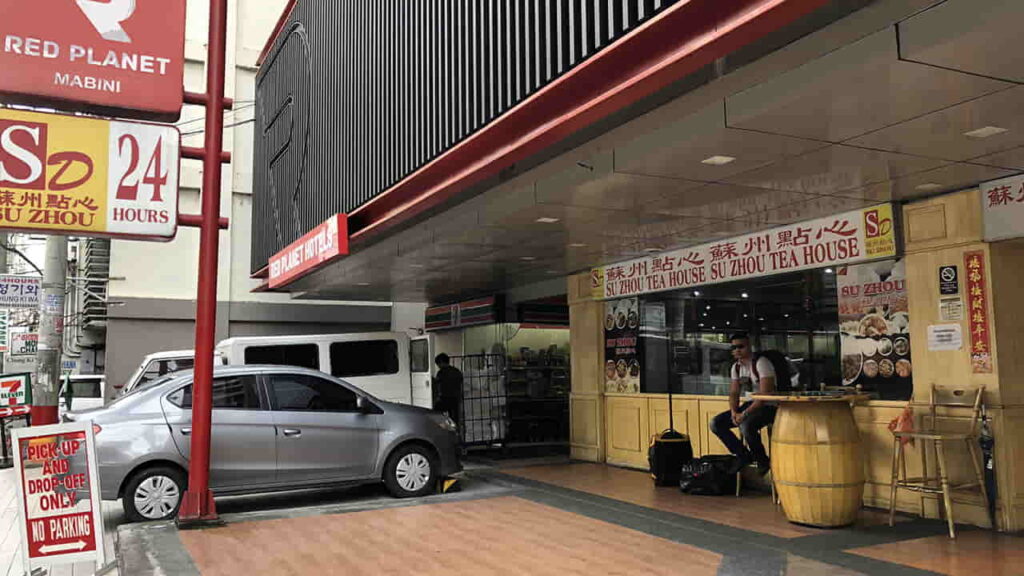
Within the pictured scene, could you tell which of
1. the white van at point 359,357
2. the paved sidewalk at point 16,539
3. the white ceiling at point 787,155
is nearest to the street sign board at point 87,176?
the paved sidewalk at point 16,539

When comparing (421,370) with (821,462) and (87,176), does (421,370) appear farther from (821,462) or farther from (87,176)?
(821,462)

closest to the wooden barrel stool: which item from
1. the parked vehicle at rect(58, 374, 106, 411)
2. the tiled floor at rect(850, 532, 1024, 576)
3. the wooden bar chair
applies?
the wooden bar chair

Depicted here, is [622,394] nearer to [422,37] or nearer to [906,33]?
[422,37]

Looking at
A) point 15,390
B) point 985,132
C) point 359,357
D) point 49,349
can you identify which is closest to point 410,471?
point 359,357

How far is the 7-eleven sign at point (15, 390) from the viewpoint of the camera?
13.6 metres

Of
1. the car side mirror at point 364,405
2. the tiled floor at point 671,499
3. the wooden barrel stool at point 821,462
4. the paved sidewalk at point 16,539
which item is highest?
the car side mirror at point 364,405

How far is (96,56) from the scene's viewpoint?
6820mm

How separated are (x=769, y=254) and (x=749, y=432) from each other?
6.06 ft

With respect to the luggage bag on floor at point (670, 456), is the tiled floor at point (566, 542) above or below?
below

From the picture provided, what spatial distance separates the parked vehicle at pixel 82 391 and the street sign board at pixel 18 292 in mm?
5105

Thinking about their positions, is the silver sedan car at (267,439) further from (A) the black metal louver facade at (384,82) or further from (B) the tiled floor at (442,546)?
(A) the black metal louver facade at (384,82)

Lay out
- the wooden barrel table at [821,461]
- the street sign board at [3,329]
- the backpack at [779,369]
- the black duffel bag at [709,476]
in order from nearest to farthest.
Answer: the wooden barrel table at [821,461] < the backpack at [779,369] < the black duffel bag at [709,476] < the street sign board at [3,329]

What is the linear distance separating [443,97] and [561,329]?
8.16 m

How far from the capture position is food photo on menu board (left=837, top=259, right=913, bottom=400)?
7.45 meters
